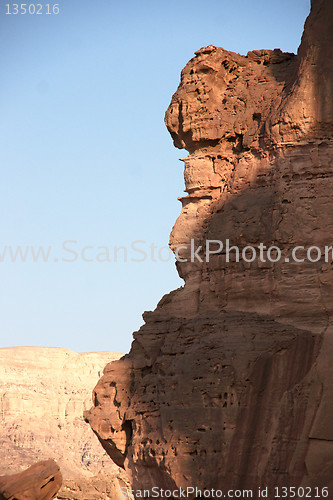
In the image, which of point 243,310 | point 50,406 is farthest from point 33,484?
point 50,406

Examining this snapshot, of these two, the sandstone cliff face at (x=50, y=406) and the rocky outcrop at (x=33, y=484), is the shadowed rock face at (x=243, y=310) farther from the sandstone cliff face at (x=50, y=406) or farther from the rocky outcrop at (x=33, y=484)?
the sandstone cliff face at (x=50, y=406)

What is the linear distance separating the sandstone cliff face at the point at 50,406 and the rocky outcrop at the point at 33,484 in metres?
36.6

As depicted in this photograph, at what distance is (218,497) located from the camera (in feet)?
53.6

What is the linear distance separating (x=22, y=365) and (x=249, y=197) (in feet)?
214

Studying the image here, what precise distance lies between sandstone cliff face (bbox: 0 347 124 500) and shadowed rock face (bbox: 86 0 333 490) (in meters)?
46.1

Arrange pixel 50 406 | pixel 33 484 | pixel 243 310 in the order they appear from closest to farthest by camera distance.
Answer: pixel 243 310 < pixel 33 484 < pixel 50 406

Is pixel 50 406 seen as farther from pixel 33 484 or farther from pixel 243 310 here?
pixel 243 310

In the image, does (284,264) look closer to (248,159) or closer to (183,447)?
(248,159)

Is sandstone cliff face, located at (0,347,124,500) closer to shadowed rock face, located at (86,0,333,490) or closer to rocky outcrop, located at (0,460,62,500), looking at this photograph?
rocky outcrop, located at (0,460,62,500)

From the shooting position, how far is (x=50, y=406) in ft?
A: 254

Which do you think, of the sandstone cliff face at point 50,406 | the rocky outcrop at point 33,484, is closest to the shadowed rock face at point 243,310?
the rocky outcrop at point 33,484

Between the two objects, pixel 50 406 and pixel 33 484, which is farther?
pixel 50 406

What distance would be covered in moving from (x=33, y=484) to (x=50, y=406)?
52.5 m

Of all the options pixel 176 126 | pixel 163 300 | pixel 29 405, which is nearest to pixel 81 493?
pixel 163 300
